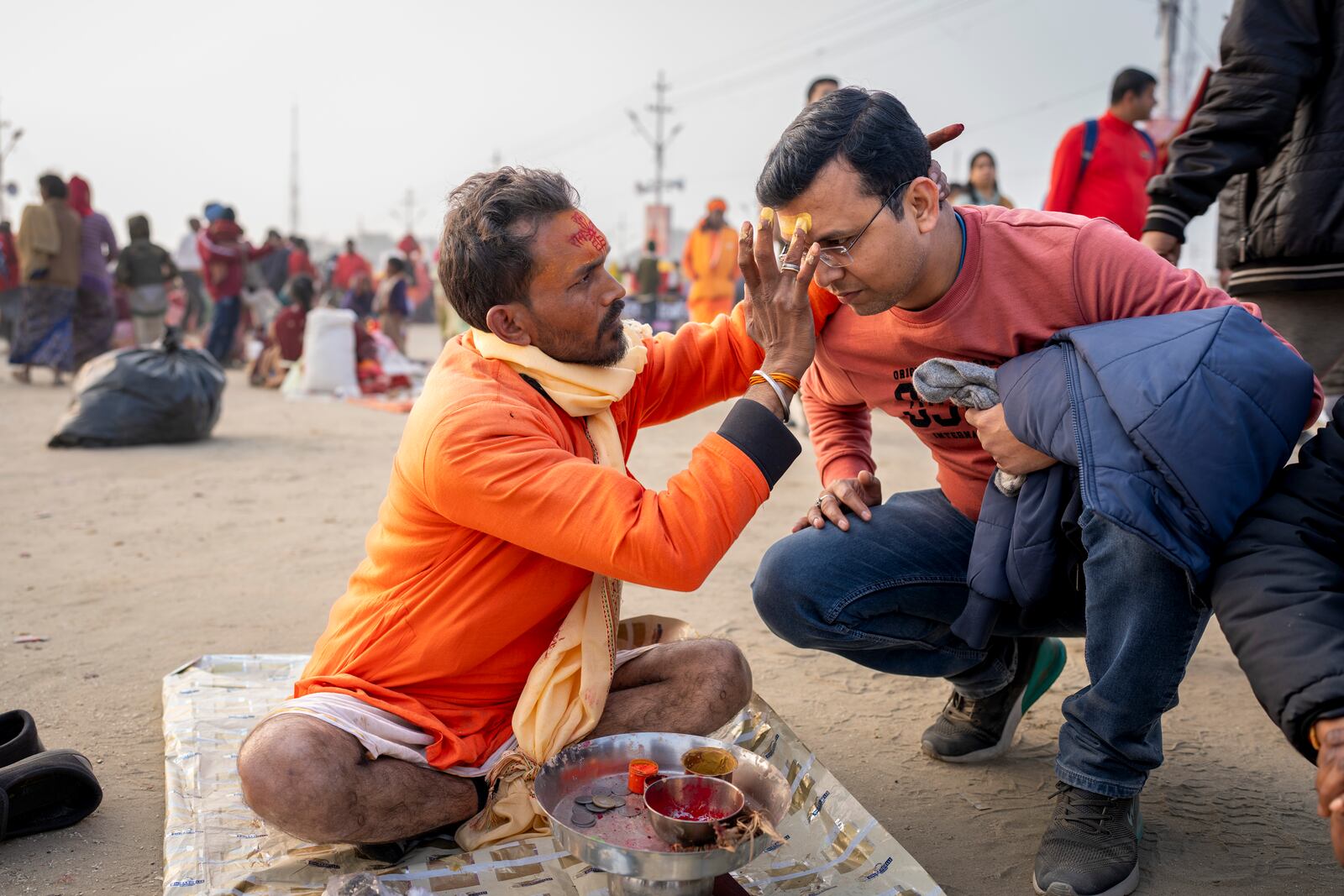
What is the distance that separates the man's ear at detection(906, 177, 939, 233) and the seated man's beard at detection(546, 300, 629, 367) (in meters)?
0.69

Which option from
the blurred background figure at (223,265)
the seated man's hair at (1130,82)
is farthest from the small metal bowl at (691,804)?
the blurred background figure at (223,265)

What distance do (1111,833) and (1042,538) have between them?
2.08 feet

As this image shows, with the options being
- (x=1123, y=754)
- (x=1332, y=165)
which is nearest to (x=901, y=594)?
(x=1123, y=754)

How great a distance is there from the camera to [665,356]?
8.78 feet

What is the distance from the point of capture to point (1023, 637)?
8.78 ft

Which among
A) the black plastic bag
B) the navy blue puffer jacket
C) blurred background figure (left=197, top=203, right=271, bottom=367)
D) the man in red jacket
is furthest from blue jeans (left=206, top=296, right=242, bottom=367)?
the navy blue puffer jacket

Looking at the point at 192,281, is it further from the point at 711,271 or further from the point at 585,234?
the point at 585,234

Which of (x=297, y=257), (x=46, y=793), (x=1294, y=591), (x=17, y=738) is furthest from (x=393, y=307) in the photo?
(x=1294, y=591)

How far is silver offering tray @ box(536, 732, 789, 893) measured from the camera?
5.82 ft

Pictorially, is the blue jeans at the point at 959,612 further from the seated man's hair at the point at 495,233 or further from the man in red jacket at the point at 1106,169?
the man in red jacket at the point at 1106,169

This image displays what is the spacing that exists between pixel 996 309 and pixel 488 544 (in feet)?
4.12

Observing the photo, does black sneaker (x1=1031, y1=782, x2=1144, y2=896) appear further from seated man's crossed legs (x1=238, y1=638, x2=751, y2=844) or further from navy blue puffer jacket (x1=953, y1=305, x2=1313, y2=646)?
seated man's crossed legs (x1=238, y1=638, x2=751, y2=844)

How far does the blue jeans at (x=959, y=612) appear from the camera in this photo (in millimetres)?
2092

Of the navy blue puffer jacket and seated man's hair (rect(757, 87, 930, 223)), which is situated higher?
seated man's hair (rect(757, 87, 930, 223))
